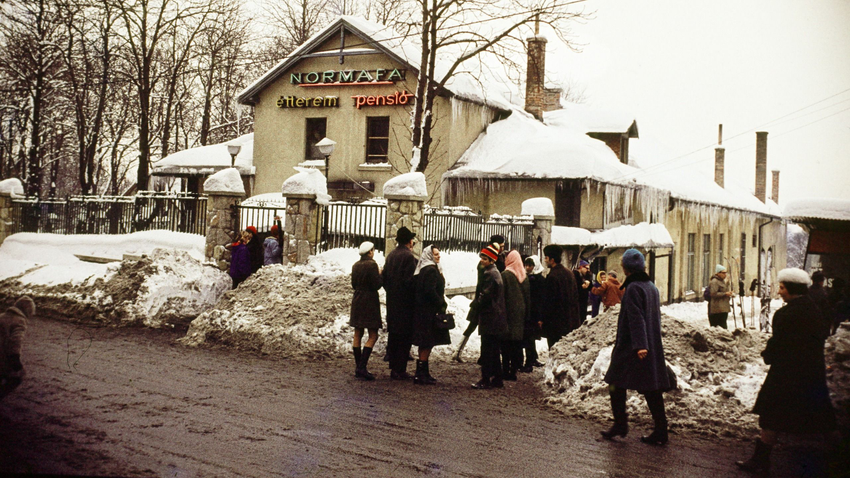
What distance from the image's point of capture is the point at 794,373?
4.64 m

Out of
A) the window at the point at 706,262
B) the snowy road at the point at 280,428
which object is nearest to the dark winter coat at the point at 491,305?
the snowy road at the point at 280,428

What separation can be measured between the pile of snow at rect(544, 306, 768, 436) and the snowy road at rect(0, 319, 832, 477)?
34 centimetres

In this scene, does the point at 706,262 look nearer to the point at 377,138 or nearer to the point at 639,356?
the point at 377,138

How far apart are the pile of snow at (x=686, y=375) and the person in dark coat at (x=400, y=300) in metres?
1.73

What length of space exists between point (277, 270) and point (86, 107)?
23.4 feet

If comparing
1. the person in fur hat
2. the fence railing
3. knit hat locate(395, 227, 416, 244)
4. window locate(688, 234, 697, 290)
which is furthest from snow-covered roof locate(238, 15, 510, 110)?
the person in fur hat

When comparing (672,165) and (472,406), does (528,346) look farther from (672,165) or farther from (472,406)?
(672,165)

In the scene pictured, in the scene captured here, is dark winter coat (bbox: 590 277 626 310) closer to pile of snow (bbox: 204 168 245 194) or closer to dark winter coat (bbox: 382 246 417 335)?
dark winter coat (bbox: 382 246 417 335)

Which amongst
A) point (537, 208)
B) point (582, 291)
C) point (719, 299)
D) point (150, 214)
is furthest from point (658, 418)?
point (150, 214)

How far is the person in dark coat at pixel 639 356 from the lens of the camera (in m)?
5.46

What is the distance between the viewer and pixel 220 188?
43.7ft

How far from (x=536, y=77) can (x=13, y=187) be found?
20601mm

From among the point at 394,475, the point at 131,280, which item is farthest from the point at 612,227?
the point at 394,475

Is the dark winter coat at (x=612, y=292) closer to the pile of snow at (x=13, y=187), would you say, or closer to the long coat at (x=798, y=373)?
the long coat at (x=798, y=373)
